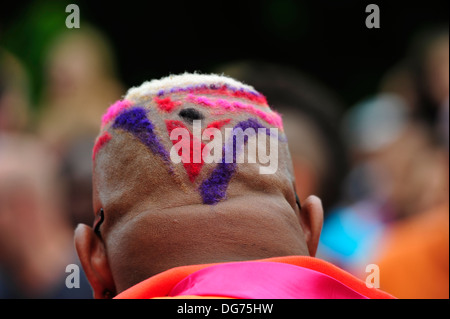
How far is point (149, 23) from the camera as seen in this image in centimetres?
708

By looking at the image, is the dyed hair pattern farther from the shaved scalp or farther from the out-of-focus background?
the out-of-focus background

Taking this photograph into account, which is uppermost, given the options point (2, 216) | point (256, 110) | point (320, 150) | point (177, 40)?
point (177, 40)

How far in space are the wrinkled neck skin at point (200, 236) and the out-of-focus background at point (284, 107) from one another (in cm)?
180

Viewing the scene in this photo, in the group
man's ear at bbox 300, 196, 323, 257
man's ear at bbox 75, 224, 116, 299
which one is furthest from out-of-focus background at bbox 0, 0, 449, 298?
man's ear at bbox 75, 224, 116, 299

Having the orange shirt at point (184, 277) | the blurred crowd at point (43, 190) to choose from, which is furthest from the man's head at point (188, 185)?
the blurred crowd at point (43, 190)

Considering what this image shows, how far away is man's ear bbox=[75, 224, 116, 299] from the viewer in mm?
2215

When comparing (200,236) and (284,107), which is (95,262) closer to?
(200,236)

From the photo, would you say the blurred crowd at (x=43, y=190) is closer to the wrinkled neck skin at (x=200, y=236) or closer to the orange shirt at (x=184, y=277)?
the wrinkled neck skin at (x=200, y=236)

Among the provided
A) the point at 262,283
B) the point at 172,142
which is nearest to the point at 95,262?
the point at 172,142

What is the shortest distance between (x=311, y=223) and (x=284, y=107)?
1.86 metres

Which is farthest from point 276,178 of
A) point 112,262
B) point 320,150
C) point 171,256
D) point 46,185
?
point 46,185

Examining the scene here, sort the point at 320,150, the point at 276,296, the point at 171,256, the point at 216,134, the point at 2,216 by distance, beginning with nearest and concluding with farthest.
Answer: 1. the point at 276,296
2. the point at 171,256
3. the point at 216,134
4. the point at 320,150
5. the point at 2,216

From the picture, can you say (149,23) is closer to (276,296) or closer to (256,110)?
(256,110)

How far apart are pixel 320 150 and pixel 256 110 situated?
5.87 feet
